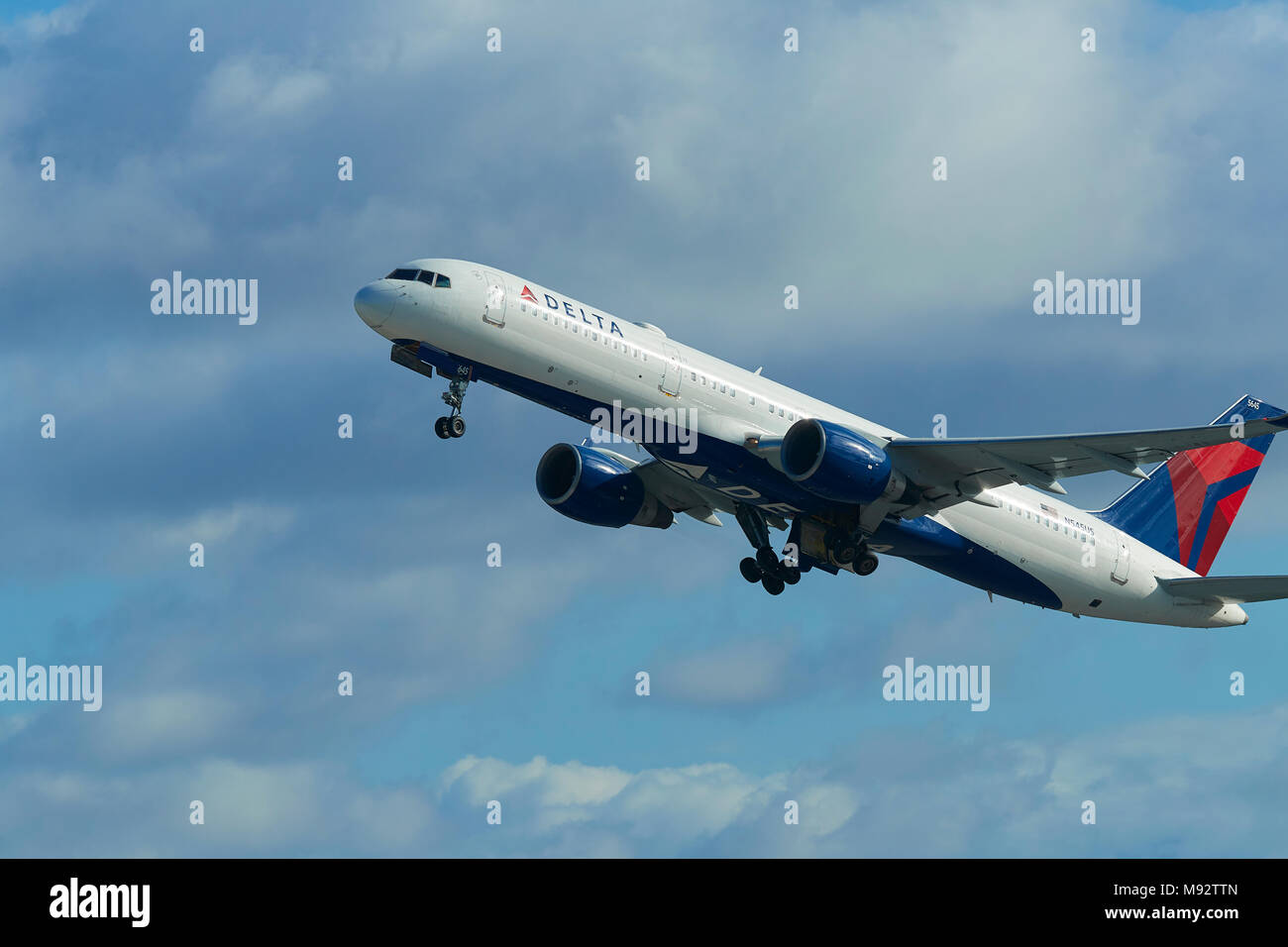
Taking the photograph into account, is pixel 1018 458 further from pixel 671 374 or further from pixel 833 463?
pixel 671 374

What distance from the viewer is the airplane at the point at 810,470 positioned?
45.8 m

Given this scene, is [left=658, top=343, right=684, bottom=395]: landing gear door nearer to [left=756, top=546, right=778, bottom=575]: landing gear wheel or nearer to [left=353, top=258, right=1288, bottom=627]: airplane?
[left=353, top=258, right=1288, bottom=627]: airplane

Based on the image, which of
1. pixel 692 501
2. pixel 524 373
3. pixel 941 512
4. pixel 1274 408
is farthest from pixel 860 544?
pixel 1274 408

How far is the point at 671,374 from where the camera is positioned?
48.0 meters

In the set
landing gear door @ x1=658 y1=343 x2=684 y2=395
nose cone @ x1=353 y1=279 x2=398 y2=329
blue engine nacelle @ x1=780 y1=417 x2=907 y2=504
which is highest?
nose cone @ x1=353 y1=279 x2=398 y2=329

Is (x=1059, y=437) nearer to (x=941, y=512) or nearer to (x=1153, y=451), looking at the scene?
(x=1153, y=451)

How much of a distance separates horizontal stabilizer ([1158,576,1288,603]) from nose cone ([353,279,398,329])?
2980 cm

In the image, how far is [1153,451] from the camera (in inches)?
1832

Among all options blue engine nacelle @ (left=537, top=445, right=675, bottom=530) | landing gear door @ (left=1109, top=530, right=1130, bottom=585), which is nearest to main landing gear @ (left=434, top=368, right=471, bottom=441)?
blue engine nacelle @ (left=537, top=445, right=675, bottom=530)

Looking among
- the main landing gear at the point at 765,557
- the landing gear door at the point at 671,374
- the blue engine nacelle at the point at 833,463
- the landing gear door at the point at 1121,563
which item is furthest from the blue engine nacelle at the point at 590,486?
the landing gear door at the point at 1121,563

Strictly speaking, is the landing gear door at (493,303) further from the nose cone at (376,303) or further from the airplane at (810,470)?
the nose cone at (376,303)

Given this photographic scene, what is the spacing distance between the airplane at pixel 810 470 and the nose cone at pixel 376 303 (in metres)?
0.06

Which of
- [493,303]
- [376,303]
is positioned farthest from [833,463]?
[376,303]

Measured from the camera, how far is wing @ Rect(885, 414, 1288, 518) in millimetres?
46062
